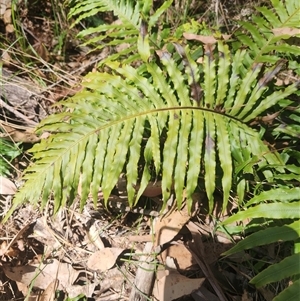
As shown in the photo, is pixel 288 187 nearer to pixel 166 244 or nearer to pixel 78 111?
pixel 166 244

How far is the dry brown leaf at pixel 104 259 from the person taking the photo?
2512 mm

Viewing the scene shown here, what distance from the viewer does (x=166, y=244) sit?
2523mm

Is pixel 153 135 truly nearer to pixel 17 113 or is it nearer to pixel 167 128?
pixel 167 128

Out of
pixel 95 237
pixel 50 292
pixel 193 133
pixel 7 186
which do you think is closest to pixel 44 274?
pixel 50 292

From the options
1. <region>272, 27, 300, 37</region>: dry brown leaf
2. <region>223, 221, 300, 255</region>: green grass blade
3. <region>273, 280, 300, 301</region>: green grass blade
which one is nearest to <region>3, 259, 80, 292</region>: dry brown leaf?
<region>223, 221, 300, 255</region>: green grass blade

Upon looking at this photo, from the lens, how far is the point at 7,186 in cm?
275

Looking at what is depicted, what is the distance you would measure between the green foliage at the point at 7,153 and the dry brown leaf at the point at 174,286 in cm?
117

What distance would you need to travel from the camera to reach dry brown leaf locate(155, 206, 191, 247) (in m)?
2.49

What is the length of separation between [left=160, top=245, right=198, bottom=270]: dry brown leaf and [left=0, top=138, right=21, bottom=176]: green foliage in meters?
1.09

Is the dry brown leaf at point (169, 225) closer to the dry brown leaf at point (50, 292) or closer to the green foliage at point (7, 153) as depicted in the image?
the dry brown leaf at point (50, 292)

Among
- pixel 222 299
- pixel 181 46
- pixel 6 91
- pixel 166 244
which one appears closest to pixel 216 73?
pixel 181 46

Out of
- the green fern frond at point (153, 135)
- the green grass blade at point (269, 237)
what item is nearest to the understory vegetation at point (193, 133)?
the green fern frond at point (153, 135)

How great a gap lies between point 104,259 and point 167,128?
31.9 inches

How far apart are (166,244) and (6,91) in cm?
147
